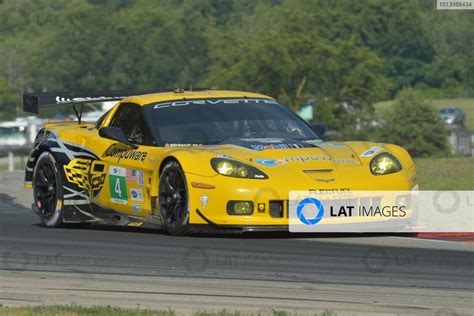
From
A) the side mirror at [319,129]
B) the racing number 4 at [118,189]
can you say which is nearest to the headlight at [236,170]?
the racing number 4 at [118,189]

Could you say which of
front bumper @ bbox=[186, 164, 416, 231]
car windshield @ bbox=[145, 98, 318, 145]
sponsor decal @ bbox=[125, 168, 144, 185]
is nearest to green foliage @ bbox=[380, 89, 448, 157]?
car windshield @ bbox=[145, 98, 318, 145]

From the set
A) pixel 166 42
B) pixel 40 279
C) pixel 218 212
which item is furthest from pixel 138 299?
pixel 166 42

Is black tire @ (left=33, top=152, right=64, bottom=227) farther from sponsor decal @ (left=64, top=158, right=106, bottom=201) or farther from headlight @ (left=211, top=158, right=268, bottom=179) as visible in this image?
headlight @ (left=211, top=158, right=268, bottom=179)

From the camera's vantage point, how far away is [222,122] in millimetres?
10805

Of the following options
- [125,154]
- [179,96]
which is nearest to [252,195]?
[125,154]

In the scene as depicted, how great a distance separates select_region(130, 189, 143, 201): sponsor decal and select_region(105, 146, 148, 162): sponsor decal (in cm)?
28

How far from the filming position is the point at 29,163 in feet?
39.9

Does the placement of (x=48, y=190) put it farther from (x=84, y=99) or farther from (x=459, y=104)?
(x=459, y=104)

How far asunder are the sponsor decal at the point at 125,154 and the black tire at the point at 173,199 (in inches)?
20.5

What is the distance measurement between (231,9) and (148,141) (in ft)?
374

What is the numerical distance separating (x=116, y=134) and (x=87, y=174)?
78 centimetres

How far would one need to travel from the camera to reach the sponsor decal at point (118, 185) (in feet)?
35.2

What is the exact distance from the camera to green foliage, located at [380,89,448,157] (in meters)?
50.2

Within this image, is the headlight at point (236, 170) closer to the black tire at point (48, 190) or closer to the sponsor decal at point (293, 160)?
the sponsor decal at point (293, 160)
